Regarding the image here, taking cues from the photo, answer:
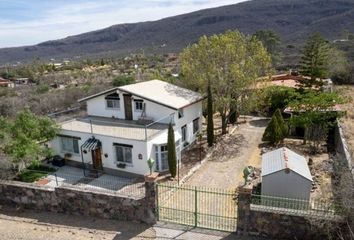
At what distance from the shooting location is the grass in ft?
74.5

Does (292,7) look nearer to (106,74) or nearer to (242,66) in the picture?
(106,74)

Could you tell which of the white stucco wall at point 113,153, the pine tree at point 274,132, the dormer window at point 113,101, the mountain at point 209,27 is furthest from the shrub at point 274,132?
the mountain at point 209,27

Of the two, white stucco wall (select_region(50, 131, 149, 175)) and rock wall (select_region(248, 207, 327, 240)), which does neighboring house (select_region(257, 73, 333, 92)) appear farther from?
rock wall (select_region(248, 207, 327, 240))

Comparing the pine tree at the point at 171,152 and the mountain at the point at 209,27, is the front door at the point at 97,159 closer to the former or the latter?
the pine tree at the point at 171,152

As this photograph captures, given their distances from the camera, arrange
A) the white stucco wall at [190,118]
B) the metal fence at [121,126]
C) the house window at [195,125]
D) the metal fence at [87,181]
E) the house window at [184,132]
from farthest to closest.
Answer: the house window at [195,125], the house window at [184,132], the white stucco wall at [190,118], the metal fence at [121,126], the metal fence at [87,181]

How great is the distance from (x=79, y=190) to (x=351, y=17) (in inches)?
5067

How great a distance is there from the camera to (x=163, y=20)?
175 meters

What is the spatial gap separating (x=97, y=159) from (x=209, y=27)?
131 meters

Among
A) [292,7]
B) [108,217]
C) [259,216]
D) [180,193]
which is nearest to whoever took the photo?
[259,216]

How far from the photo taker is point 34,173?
23531 millimetres

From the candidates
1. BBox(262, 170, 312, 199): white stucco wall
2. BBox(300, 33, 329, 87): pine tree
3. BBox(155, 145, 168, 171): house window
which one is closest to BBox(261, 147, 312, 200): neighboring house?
BBox(262, 170, 312, 199): white stucco wall

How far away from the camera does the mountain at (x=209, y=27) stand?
12612cm

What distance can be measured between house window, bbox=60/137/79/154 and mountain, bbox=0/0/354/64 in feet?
325

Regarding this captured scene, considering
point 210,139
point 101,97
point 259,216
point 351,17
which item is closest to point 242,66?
point 210,139
